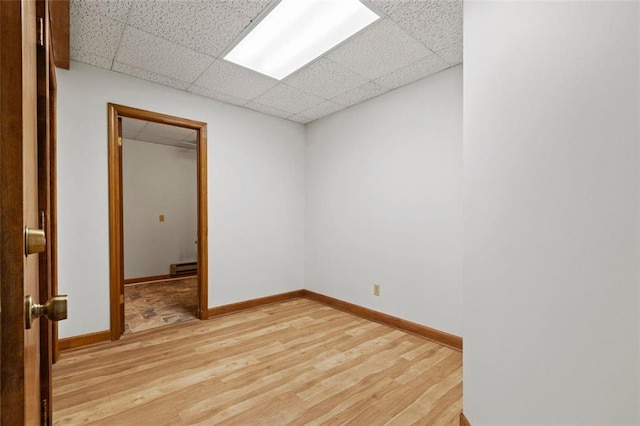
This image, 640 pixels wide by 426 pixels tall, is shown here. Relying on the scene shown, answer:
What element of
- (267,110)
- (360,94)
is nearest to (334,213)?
(360,94)

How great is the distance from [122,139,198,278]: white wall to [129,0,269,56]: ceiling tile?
3.61m

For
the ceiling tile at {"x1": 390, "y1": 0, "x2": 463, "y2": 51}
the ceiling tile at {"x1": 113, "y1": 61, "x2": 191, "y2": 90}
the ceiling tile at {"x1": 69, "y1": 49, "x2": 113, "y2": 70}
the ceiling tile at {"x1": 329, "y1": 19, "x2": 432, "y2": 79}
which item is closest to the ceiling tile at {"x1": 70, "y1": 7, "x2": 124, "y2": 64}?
the ceiling tile at {"x1": 69, "y1": 49, "x2": 113, "y2": 70}

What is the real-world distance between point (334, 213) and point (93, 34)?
105 inches

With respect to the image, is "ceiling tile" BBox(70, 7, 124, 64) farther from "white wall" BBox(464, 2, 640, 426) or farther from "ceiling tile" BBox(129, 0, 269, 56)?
"white wall" BBox(464, 2, 640, 426)

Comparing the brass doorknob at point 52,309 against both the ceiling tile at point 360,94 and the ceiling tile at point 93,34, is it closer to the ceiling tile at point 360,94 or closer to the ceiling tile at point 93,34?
the ceiling tile at point 93,34

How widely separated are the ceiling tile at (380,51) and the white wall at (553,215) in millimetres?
783

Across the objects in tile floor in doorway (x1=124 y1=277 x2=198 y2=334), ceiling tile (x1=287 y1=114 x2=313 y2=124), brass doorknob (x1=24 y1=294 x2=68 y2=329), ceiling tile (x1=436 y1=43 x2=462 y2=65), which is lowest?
tile floor in doorway (x1=124 y1=277 x2=198 y2=334)

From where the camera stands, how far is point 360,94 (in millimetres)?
3012

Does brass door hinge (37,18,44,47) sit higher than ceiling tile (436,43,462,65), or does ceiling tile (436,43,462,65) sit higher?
ceiling tile (436,43,462,65)

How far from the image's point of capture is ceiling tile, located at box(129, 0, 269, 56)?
5.72 ft

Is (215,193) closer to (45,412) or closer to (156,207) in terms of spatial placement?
(45,412)

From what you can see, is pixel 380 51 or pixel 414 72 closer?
pixel 380 51

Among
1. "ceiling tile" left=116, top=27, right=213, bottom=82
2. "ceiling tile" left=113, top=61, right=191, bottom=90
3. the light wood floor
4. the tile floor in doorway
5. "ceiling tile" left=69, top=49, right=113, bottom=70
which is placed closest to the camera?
the light wood floor

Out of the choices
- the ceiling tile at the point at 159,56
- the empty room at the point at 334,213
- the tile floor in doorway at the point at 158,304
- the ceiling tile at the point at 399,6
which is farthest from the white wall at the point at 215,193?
the ceiling tile at the point at 399,6
